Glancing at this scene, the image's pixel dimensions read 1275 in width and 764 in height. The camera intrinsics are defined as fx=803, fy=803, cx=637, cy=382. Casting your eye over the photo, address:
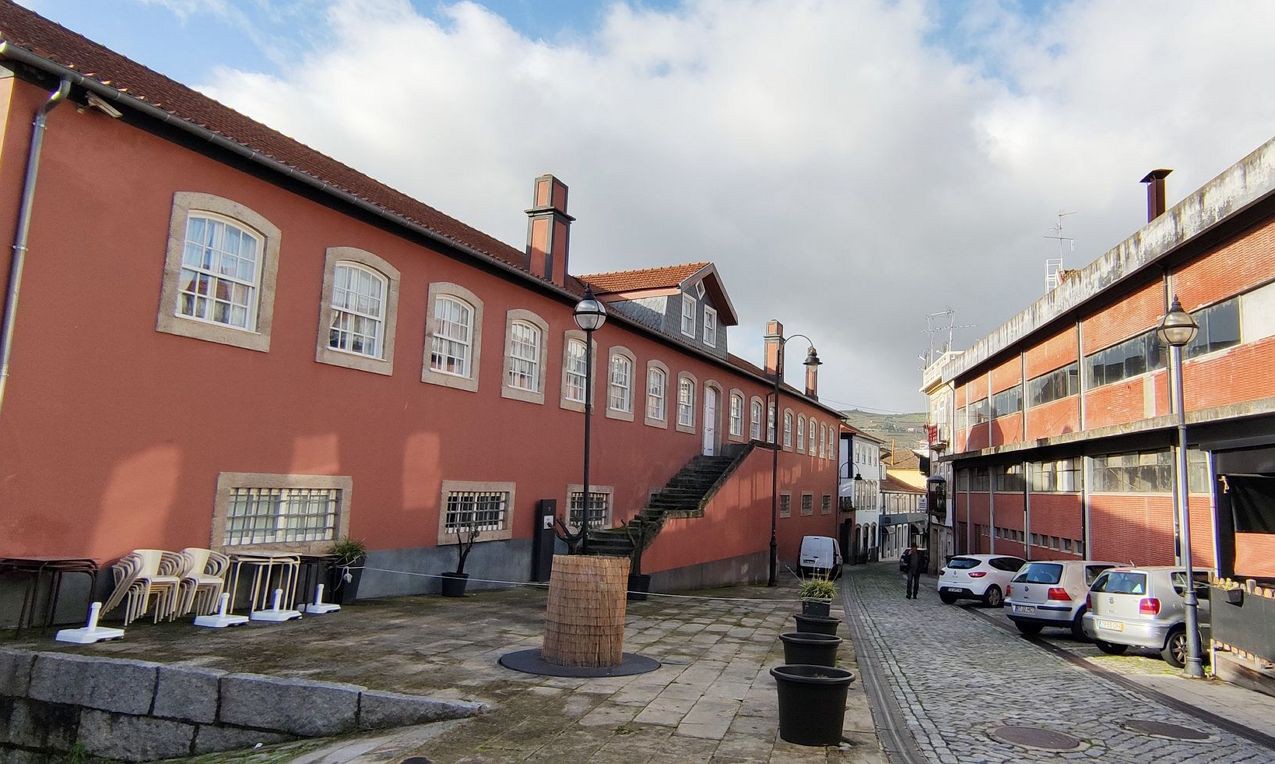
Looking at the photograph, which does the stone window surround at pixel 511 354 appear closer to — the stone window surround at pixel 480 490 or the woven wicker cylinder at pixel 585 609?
the stone window surround at pixel 480 490

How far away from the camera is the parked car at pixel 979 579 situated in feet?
68.3

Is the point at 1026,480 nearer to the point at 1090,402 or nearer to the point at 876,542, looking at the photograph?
the point at 1090,402

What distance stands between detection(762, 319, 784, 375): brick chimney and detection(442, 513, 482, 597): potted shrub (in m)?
24.8

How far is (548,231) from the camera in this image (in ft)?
64.7

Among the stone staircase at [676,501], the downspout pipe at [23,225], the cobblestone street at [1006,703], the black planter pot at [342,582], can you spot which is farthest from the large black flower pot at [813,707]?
the stone staircase at [676,501]

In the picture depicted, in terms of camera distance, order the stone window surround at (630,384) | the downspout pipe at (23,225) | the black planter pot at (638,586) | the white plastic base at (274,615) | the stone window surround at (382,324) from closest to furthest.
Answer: the downspout pipe at (23,225) → the white plastic base at (274,615) → the stone window surround at (382,324) → the black planter pot at (638,586) → the stone window surround at (630,384)

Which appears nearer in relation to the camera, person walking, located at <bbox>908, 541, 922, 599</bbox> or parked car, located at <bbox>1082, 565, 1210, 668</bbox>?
parked car, located at <bbox>1082, 565, 1210, 668</bbox>

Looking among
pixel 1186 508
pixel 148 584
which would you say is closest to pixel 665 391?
pixel 1186 508

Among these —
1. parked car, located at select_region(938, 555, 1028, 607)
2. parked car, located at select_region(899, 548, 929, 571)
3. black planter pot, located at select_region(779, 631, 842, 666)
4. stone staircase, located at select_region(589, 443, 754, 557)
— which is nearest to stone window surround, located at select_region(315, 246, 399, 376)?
stone staircase, located at select_region(589, 443, 754, 557)

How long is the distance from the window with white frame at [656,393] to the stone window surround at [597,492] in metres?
3.08

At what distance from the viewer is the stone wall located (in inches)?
257

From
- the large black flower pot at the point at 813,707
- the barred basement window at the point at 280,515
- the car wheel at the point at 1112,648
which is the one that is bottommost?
the car wheel at the point at 1112,648

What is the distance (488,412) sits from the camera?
15977 millimetres

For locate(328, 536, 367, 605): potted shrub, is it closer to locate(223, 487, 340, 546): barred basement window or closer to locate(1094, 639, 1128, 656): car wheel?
locate(223, 487, 340, 546): barred basement window
